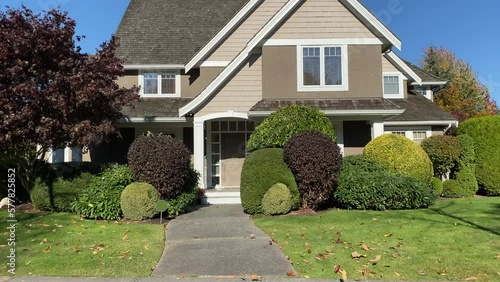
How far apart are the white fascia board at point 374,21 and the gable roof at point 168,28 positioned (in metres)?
6.93

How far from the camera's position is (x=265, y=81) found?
13.8 metres

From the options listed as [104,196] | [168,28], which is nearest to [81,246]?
[104,196]

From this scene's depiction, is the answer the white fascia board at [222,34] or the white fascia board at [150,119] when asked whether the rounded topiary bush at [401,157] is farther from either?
the white fascia board at [222,34]

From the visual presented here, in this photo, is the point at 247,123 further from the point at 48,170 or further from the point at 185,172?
the point at 48,170

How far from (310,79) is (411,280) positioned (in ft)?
31.5

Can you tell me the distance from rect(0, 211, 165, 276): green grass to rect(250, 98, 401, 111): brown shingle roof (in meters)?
6.05

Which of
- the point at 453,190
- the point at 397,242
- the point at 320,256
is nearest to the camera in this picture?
the point at 320,256

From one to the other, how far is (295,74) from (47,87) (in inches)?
324

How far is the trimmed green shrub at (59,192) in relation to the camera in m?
10.7

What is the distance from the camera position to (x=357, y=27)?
13.9 m

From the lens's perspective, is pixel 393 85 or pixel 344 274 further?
pixel 393 85

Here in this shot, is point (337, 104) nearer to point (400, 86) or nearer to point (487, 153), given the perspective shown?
point (400, 86)

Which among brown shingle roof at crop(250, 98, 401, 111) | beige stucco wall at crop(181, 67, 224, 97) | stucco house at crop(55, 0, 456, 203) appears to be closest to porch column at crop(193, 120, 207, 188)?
stucco house at crop(55, 0, 456, 203)

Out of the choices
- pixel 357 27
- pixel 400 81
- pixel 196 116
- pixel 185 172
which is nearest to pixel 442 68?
pixel 400 81
